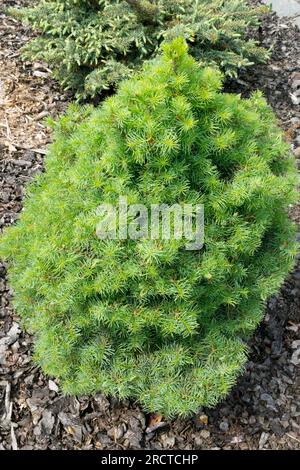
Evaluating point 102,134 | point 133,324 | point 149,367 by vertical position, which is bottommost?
point 149,367

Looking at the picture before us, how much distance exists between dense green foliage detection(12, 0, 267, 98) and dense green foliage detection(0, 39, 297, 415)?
1.68 m

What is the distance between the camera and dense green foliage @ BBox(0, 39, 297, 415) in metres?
2.23

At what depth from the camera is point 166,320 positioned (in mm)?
2318

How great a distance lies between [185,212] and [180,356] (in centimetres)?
68

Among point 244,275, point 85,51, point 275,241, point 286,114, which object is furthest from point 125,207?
point 286,114

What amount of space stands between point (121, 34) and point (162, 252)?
2475 millimetres

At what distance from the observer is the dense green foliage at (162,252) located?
2232 millimetres

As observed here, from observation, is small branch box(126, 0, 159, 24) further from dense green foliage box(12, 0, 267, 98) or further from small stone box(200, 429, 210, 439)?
small stone box(200, 429, 210, 439)

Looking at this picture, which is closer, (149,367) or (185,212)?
(185,212)

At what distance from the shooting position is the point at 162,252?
2191 mm

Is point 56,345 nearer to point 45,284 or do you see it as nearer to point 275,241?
point 45,284

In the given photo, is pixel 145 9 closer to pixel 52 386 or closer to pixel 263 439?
pixel 52 386

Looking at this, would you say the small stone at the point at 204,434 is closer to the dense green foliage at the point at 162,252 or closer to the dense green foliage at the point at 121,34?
the dense green foliage at the point at 162,252

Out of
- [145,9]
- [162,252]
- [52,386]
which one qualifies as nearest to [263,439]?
[52,386]
